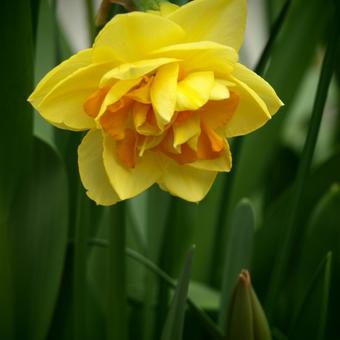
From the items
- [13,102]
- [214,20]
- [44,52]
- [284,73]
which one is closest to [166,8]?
[214,20]

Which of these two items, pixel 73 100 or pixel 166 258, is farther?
pixel 166 258

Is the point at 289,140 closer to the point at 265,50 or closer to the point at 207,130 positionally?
the point at 265,50

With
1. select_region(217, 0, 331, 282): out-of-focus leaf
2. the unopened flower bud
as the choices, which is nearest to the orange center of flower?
the unopened flower bud

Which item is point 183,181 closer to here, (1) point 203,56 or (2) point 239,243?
(1) point 203,56

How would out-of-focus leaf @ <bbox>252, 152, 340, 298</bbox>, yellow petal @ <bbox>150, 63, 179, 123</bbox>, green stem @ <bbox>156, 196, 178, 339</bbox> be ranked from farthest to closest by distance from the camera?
out-of-focus leaf @ <bbox>252, 152, 340, 298</bbox> < green stem @ <bbox>156, 196, 178, 339</bbox> < yellow petal @ <bbox>150, 63, 179, 123</bbox>

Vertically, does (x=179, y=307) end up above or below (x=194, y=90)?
below

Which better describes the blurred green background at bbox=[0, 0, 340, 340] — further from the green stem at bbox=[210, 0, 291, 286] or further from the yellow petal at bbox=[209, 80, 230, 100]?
the yellow petal at bbox=[209, 80, 230, 100]
